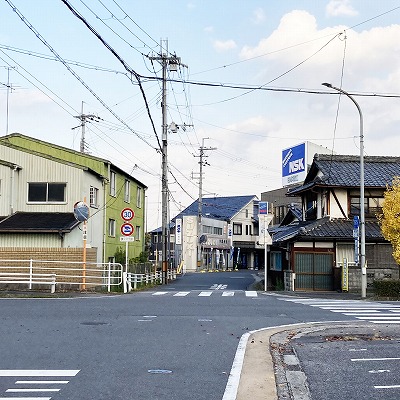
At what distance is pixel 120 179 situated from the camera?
39000 mm

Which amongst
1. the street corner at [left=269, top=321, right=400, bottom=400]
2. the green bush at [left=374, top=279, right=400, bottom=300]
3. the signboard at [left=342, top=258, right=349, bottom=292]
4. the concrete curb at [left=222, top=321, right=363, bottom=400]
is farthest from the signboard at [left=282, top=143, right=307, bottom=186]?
the concrete curb at [left=222, top=321, right=363, bottom=400]

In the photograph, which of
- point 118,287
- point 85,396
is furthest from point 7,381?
point 118,287

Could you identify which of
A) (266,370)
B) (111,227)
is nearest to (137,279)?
(111,227)

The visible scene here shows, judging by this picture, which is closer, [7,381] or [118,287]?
[7,381]

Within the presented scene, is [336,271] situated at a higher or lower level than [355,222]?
lower

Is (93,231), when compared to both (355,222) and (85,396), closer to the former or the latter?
(355,222)

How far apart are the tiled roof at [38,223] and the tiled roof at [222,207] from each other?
54330mm

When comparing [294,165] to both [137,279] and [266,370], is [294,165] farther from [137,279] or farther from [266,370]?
[266,370]

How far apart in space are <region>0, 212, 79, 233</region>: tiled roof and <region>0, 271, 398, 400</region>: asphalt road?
1027cm

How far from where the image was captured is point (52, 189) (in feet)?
102

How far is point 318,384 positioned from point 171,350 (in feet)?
9.77

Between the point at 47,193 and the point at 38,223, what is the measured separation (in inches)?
117

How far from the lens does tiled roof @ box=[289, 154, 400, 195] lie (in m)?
32.1

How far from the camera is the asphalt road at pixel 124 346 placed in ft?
23.5
